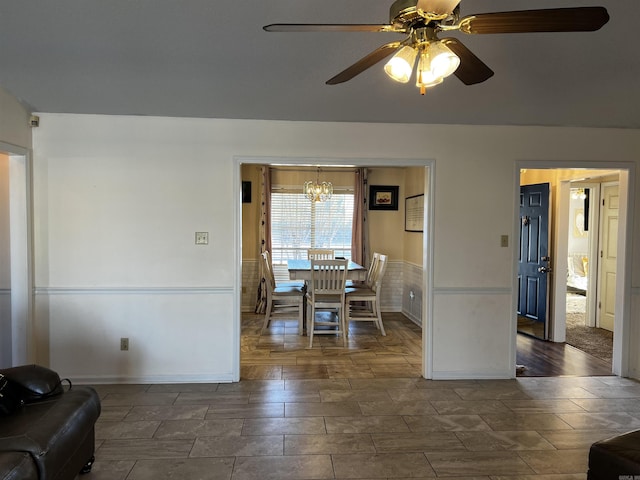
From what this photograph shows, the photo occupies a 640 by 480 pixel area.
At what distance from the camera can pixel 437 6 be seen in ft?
4.38

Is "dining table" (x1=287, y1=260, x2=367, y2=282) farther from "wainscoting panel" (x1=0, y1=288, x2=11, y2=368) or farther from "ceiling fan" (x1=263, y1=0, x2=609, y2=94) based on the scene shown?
"ceiling fan" (x1=263, y1=0, x2=609, y2=94)

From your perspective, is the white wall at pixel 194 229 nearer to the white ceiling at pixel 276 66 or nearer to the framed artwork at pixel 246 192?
the white ceiling at pixel 276 66

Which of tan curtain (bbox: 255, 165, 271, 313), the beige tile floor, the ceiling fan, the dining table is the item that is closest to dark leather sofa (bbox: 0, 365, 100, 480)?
the beige tile floor

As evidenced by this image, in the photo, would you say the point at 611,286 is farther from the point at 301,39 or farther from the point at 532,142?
the point at 301,39

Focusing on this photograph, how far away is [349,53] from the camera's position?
2.56 metres

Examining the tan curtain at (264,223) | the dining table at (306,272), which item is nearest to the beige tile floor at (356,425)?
the dining table at (306,272)

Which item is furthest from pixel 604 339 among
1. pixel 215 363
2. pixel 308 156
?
pixel 215 363

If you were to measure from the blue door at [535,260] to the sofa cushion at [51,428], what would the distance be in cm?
466

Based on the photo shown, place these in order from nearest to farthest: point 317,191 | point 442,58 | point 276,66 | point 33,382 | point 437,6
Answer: point 437,6 → point 442,58 → point 33,382 → point 276,66 → point 317,191

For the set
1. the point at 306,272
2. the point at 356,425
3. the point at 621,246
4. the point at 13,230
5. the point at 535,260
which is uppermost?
the point at 13,230

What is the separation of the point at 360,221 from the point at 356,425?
13.1 ft

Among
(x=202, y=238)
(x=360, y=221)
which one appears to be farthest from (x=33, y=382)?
(x=360, y=221)

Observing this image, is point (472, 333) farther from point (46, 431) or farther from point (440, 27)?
point (46, 431)

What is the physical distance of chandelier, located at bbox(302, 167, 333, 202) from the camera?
5.88 metres
